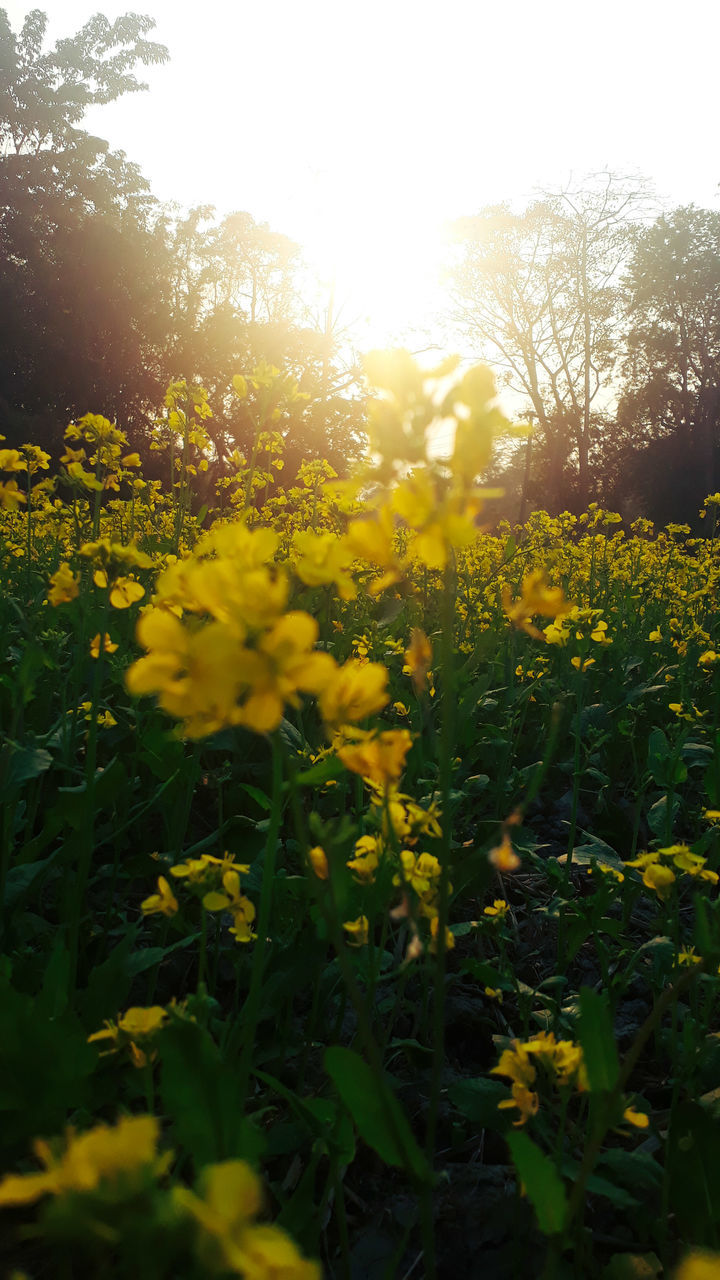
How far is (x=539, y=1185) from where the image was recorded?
718 mm

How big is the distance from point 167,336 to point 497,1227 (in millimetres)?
24705

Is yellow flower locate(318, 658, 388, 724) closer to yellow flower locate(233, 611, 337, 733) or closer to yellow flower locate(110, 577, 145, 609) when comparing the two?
yellow flower locate(233, 611, 337, 733)

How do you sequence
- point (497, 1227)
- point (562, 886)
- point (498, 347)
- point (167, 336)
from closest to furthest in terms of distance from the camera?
point (497, 1227) < point (562, 886) < point (167, 336) < point (498, 347)

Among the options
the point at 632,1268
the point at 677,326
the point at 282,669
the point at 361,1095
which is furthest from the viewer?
the point at 677,326

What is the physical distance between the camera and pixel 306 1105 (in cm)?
96

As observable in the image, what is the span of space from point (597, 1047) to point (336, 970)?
2.33ft

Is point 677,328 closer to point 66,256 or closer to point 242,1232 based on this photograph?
point 66,256

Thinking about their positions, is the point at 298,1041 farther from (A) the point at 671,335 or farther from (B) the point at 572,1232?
(A) the point at 671,335

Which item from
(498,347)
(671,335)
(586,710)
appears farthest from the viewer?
(671,335)

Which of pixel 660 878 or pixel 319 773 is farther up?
pixel 319 773

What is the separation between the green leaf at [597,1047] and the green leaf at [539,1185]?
120mm

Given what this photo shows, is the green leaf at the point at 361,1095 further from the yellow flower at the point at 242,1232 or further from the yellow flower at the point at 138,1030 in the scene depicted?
the yellow flower at the point at 242,1232

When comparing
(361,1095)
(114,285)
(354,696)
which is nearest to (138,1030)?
(361,1095)

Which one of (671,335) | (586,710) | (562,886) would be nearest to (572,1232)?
(562,886)
